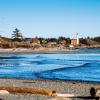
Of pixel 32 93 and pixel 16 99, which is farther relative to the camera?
pixel 32 93

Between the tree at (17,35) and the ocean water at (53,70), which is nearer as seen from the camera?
the ocean water at (53,70)

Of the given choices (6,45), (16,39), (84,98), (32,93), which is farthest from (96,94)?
(16,39)

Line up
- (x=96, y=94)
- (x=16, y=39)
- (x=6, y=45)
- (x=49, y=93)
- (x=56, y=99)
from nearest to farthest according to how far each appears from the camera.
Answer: (x=56, y=99) → (x=96, y=94) → (x=49, y=93) → (x=6, y=45) → (x=16, y=39)

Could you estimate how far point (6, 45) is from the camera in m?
166

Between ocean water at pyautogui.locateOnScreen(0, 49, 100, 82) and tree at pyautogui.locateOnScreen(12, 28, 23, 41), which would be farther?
tree at pyautogui.locateOnScreen(12, 28, 23, 41)

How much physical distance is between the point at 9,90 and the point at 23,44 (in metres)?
150

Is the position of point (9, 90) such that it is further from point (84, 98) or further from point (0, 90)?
point (84, 98)

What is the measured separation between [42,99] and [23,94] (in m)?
2.58

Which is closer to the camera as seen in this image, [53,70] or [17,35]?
[53,70]

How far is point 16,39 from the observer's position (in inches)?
7392

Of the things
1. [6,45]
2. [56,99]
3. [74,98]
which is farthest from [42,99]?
[6,45]

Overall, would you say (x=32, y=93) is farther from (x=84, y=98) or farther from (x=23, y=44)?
(x=23, y=44)

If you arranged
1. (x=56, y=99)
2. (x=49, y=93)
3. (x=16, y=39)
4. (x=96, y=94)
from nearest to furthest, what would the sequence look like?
(x=56, y=99) → (x=96, y=94) → (x=49, y=93) → (x=16, y=39)

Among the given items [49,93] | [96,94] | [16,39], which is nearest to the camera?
[96,94]
